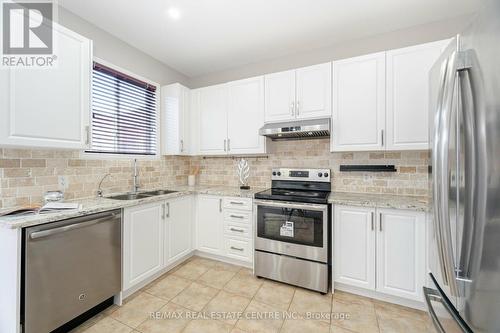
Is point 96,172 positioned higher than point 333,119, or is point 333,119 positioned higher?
point 333,119

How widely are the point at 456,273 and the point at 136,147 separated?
3.08 m

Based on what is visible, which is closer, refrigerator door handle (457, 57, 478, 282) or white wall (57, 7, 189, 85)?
refrigerator door handle (457, 57, 478, 282)

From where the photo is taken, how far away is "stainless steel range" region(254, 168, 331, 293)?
6.81ft

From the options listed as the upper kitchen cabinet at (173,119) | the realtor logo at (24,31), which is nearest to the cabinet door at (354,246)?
the upper kitchen cabinet at (173,119)

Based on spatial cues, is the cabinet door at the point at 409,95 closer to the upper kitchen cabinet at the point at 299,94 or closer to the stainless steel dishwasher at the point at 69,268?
the upper kitchen cabinet at the point at 299,94

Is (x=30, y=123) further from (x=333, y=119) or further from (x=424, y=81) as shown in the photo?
(x=424, y=81)

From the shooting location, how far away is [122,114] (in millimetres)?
2582

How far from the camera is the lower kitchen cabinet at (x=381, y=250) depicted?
1818 millimetres

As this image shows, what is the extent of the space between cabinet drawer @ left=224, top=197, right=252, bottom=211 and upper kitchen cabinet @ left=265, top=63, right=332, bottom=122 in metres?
1.05

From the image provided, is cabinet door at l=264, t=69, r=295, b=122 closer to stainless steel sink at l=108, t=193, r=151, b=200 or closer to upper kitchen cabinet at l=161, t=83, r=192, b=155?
upper kitchen cabinet at l=161, t=83, r=192, b=155

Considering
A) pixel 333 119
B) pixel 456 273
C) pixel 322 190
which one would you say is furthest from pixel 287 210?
pixel 456 273

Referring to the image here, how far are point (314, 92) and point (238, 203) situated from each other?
62.3 inches

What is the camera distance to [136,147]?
2744mm

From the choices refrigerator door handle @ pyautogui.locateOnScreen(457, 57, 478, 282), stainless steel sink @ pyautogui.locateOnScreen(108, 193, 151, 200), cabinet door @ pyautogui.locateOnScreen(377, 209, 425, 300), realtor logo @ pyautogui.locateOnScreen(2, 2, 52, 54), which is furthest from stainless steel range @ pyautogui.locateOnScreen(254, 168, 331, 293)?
realtor logo @ pyautogui.locateOnScreen(2, 2, 52, 54)
